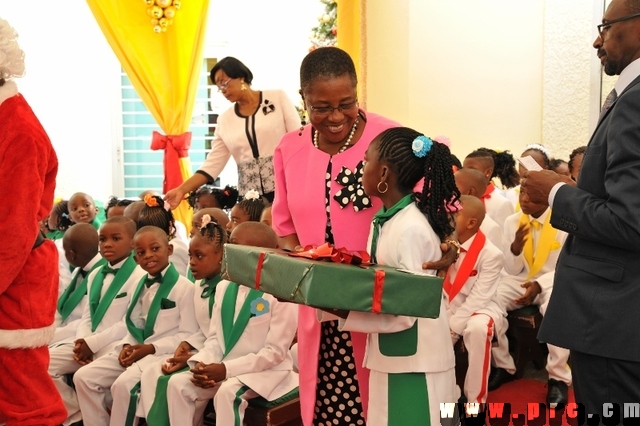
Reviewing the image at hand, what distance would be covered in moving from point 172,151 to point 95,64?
2296 mm

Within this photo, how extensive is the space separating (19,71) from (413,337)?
1.98 meters

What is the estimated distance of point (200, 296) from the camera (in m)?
4.14

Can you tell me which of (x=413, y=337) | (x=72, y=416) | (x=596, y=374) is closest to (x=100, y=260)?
(x=72, y=416)

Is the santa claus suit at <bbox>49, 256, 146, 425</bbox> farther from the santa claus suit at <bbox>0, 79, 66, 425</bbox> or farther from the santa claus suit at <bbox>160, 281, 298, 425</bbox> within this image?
the santa claus suit at <bbox>0, 79, 66, 425</bbox>

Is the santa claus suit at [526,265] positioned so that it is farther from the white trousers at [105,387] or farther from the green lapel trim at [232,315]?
the white trousers at [105,387]

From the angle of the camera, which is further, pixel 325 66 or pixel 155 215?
pixel 155 215

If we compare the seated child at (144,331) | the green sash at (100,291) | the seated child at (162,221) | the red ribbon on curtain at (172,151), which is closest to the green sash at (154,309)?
the seated child at (144,331)

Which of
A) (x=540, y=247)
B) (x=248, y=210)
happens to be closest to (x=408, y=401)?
(x=248, y=210)

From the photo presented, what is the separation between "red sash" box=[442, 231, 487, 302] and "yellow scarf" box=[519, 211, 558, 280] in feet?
2.26

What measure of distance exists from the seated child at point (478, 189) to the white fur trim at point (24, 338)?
2963 mm

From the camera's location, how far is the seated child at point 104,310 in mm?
4414

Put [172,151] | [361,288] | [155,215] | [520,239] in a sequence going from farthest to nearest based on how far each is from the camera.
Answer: [172,151] < [155,215] < [520,239] < [361,288]

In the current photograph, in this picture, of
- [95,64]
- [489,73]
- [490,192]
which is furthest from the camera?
[95,64]

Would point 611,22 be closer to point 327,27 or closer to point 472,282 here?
point 472,282
